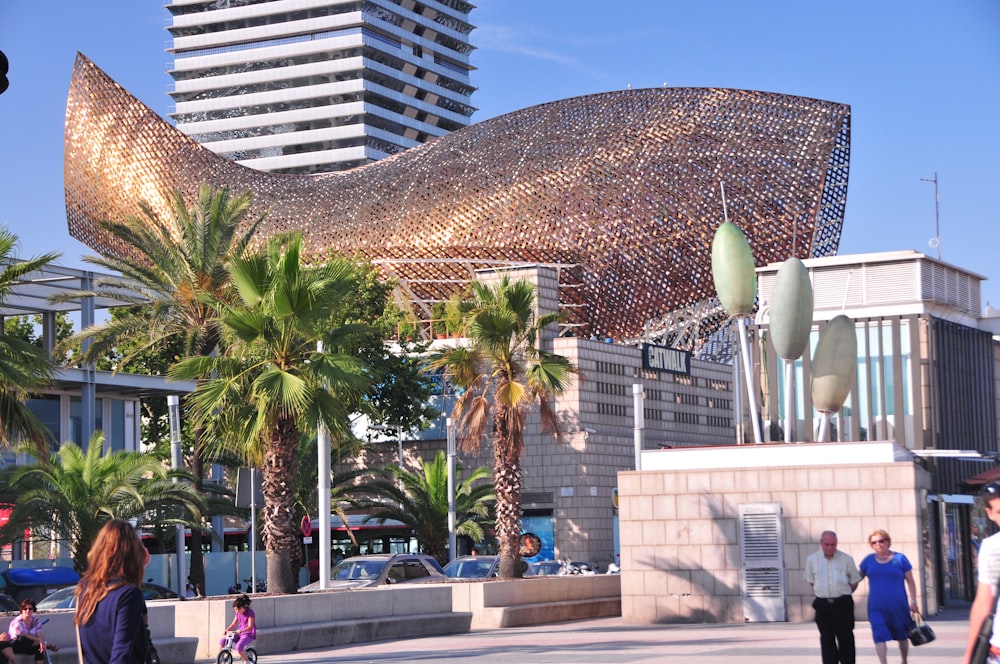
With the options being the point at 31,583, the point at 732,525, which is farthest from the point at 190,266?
the point at 732,525

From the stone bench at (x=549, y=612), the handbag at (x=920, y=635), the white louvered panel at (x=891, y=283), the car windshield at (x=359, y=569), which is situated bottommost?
the stone bench at (x=549, y=612)

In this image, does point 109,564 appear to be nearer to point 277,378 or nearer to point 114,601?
point 114,601

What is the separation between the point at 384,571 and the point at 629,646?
34.1 ft

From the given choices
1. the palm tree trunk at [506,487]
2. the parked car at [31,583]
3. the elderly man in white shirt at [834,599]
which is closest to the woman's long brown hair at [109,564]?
the elderly man in white shirt at [834,599]

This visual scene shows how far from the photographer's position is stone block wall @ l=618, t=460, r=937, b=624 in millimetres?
23266

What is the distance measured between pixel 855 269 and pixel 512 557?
10936 millimetres

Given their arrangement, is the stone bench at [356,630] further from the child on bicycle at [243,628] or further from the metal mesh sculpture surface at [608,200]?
the metal mesh sculpture surface at [608,200]

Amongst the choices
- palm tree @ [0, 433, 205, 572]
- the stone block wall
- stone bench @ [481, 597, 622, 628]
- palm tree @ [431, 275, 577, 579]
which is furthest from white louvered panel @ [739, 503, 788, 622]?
palm tree @ [0, 433, 205, 572]

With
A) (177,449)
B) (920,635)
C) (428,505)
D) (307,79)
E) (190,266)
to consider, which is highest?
(307,79)

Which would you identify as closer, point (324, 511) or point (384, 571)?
point (324, 511)

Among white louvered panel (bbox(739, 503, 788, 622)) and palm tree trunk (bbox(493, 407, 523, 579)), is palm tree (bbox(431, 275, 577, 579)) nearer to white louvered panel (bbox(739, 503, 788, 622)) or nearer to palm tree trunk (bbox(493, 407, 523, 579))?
palm tree trunk (bbox(493, 407, 523, 579))

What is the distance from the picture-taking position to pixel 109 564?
7.07 meters

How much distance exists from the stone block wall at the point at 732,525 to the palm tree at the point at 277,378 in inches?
226

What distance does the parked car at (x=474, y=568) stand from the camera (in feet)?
101
